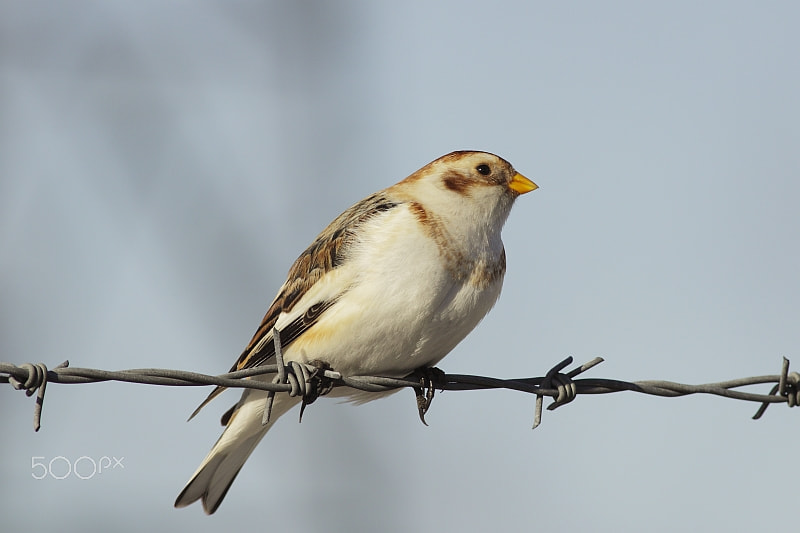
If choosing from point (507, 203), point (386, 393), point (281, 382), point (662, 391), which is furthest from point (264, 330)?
point (662, 391)

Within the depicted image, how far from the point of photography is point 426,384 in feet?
14.6

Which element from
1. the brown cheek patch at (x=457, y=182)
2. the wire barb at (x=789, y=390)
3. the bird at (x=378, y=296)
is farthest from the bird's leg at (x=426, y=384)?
the wire barb at (x=789, y=390)

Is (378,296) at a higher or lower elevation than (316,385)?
higher

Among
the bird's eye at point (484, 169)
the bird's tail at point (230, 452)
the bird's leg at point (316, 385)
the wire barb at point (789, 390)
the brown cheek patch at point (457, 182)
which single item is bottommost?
the bird's tail at point (230, 452)

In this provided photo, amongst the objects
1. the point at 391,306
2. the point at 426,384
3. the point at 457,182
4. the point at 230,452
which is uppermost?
the point at 457,182

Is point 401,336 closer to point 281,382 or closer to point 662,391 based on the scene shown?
point 281,382

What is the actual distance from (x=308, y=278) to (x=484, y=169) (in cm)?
118

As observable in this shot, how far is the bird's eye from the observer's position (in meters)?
5.14

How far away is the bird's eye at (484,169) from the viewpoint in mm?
5137

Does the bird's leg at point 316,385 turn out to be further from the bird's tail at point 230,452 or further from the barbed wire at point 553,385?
the bird's tail at point 230,452

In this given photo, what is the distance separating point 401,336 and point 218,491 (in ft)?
4.35

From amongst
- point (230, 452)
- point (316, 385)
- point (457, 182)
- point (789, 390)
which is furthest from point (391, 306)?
point (789, 390)

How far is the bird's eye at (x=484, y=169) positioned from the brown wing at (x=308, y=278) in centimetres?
58

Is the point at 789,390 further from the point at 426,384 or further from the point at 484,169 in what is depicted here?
the point at 484,169
